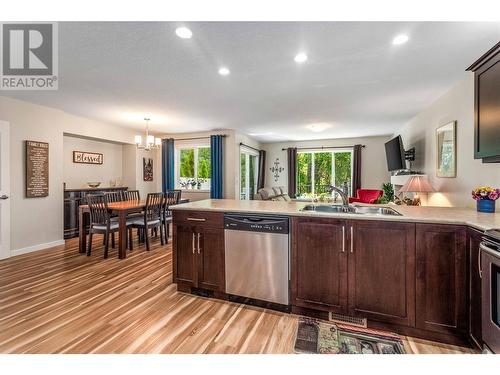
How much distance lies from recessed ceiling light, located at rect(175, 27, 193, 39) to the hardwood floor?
2.43 meters

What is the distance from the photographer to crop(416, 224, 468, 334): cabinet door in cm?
170

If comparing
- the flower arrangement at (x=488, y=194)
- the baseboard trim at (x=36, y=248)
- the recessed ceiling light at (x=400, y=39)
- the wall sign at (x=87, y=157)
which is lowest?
the baseboard trim at (x=36, y=248)

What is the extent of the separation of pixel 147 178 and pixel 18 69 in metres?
4.02

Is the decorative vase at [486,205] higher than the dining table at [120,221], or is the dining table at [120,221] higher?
the decorative vase at [486,205]

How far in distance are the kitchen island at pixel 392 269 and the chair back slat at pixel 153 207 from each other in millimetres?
2423

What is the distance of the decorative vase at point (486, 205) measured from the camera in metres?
2.12

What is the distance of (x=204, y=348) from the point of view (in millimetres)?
1695

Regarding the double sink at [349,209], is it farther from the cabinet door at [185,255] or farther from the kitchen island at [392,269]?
the cabinet door at [185,255]

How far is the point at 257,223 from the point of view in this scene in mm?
2229

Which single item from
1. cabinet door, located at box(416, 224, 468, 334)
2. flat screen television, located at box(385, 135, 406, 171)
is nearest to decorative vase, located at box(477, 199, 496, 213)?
cabinet door, located at box(416, 224, 468, 334)

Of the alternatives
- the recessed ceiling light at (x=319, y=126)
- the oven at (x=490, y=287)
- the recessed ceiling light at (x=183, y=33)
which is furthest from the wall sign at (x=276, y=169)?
the oven at (x=490, y=287)

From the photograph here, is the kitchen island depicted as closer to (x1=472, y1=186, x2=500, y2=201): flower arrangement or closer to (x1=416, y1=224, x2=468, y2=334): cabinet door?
(x1=416, y1=224, x2=468, y2=334): cabinet door

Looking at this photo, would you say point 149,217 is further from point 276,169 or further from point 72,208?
point 276,169
